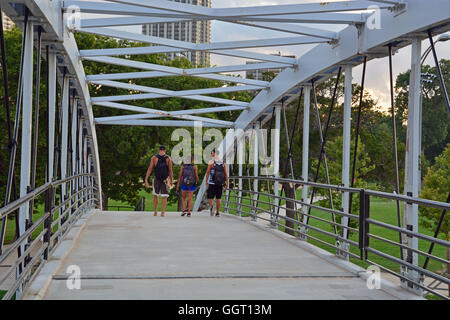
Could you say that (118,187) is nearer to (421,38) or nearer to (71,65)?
(71,65)

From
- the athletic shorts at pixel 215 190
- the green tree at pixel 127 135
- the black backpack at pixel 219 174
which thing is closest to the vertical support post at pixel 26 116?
the black backpack at pixel 219 174

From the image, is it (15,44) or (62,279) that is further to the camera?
(15,44)

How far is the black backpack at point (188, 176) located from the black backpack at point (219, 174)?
0.50 meters

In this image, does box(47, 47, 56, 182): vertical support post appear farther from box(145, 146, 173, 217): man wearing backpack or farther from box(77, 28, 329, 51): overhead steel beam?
box(145, 146, 173, 217): man wearing backpack

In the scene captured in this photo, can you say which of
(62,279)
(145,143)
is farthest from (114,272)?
(145,143)

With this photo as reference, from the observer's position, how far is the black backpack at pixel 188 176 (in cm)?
1416

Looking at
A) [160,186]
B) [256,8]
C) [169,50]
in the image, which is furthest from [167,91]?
[256,8]

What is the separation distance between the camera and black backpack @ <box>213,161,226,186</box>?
14.4m

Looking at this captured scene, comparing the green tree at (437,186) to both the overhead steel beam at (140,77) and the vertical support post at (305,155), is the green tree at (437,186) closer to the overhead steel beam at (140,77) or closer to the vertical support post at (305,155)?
the overhead steel beam at (140,77)

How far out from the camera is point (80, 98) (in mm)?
16469

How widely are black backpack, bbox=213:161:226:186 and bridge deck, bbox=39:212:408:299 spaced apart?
10.7 ft

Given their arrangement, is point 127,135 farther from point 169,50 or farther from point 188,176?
point 169,50

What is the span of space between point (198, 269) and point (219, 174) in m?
7.25

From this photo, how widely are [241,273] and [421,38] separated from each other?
382 cm
